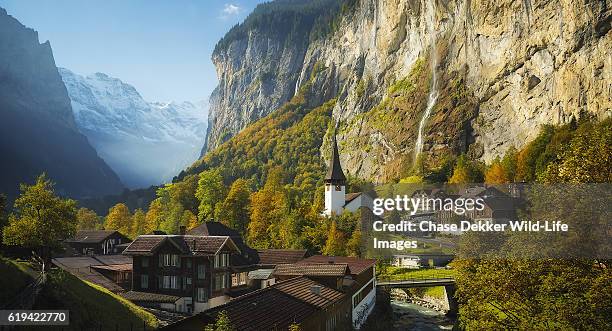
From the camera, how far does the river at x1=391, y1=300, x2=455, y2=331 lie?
4641 centimetres

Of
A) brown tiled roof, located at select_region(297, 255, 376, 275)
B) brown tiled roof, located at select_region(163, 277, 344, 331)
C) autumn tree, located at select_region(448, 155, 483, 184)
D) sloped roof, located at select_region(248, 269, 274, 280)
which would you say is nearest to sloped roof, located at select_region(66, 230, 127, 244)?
sloped roof, located at select_region(248, 269, 274, 280)

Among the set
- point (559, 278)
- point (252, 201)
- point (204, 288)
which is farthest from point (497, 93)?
point (559, 278)

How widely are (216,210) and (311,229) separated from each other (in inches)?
982

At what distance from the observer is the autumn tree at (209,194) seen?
8856cm

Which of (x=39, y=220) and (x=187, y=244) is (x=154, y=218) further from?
(x=39, y=220)

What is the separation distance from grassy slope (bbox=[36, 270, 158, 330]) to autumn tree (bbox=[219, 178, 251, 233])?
48266 mm

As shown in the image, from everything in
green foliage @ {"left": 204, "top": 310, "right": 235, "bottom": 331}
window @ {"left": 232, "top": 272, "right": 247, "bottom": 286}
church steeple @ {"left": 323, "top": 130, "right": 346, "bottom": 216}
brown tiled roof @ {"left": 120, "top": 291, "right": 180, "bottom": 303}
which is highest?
church steeple @ {"left": 323, "top": 130, "right": 346, "bottom": 216}

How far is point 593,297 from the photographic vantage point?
17047mm

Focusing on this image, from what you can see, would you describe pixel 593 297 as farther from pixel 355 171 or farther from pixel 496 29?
pixel 355 171

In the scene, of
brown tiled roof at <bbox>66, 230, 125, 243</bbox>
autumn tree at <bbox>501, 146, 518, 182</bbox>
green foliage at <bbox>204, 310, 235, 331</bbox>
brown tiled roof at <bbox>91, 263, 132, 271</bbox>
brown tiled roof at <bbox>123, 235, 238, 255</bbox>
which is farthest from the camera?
brown tiled roof at <bbox>66, 230, 125, 243</bbox>

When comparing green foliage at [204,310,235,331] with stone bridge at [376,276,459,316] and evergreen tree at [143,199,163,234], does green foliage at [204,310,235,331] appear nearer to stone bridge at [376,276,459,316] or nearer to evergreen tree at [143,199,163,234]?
stone bridge at [376,276,459,316]

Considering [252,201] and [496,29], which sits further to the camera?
[496,29]

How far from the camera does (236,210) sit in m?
83.8

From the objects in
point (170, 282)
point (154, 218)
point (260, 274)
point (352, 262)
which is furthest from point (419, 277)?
point (154, 218)
